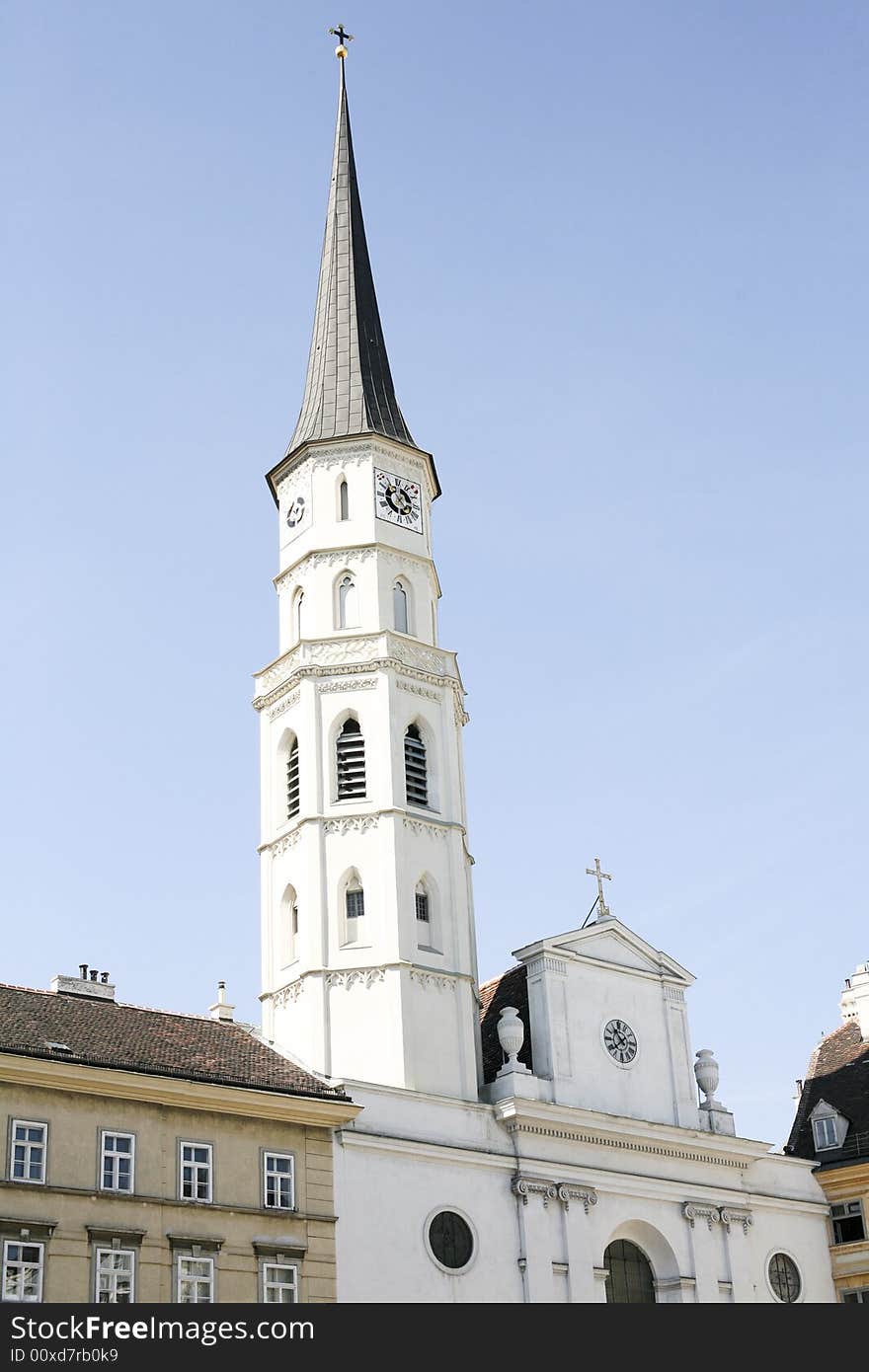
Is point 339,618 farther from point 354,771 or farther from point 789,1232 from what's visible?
point 789,1232

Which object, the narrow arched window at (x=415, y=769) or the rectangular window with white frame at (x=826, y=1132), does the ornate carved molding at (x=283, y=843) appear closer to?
the narrow arched window at (x=415, y=769)

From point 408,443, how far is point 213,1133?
73.6 feet

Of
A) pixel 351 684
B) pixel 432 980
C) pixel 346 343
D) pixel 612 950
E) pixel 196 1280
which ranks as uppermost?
pixel 346 343

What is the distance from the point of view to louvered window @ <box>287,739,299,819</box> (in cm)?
4941

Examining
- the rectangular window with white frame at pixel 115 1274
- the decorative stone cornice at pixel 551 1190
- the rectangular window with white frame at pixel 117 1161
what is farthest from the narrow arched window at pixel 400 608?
the rectangular window with white frame at pixel 115 1274

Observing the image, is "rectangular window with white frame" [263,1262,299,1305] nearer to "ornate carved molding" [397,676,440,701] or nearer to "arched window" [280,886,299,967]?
"arched window" [280,886,299,967]

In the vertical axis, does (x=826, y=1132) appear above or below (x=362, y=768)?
below

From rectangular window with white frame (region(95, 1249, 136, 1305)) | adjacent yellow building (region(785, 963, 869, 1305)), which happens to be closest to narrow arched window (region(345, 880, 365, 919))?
rectangular window with white frame (region(95, 1249, 136, 1305))

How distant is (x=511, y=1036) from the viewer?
46.8 meters

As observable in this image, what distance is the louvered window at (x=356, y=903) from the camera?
4725 cm

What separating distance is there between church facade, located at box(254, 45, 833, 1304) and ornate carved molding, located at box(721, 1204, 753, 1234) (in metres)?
0.08

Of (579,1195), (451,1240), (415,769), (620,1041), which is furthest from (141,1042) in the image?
(620,1041)

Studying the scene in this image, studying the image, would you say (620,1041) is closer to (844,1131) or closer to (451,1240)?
(451,1240)

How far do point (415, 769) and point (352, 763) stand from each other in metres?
1.84
